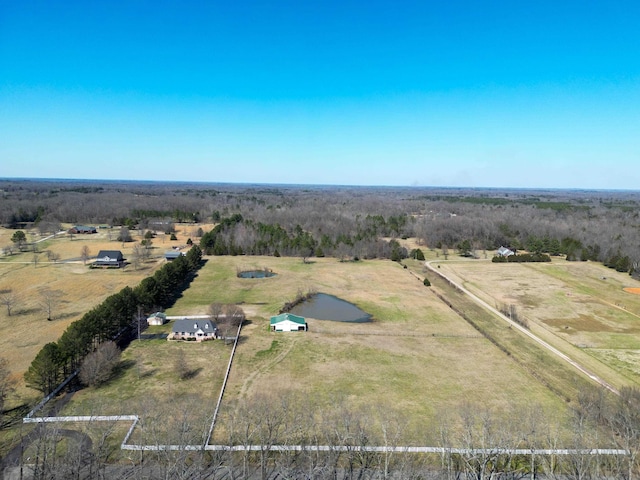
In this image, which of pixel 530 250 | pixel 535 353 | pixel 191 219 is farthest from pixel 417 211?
pixel 535 353

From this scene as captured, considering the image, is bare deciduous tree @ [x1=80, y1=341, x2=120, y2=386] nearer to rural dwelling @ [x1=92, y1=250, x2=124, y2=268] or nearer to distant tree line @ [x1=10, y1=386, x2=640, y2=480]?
distant tree line @ [x1=10, y1=386, x2=640, y2=480]

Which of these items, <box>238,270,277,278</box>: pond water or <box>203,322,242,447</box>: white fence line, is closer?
<box>203,322,242,447</box>: white fence line

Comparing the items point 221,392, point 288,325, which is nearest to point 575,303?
point 288,325

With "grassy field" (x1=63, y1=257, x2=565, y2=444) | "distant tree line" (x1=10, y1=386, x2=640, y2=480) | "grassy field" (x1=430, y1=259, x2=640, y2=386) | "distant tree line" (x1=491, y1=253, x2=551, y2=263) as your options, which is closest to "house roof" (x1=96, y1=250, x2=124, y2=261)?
"grassy field" (x1=63, y1=257, x2=565, y2=444)

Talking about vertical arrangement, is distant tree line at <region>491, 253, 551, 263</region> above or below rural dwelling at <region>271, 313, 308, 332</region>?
above

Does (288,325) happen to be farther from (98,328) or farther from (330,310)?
(98,328)

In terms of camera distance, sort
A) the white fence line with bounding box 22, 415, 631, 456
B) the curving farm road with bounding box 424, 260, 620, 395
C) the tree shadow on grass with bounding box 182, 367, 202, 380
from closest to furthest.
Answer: the white fence line with bounding box 22, 415, 631, 456 < the tree shadow on grass with bounding box 182, 367, 202, 380 < the curving farm road with bounding box 424, 260, 620, 395
